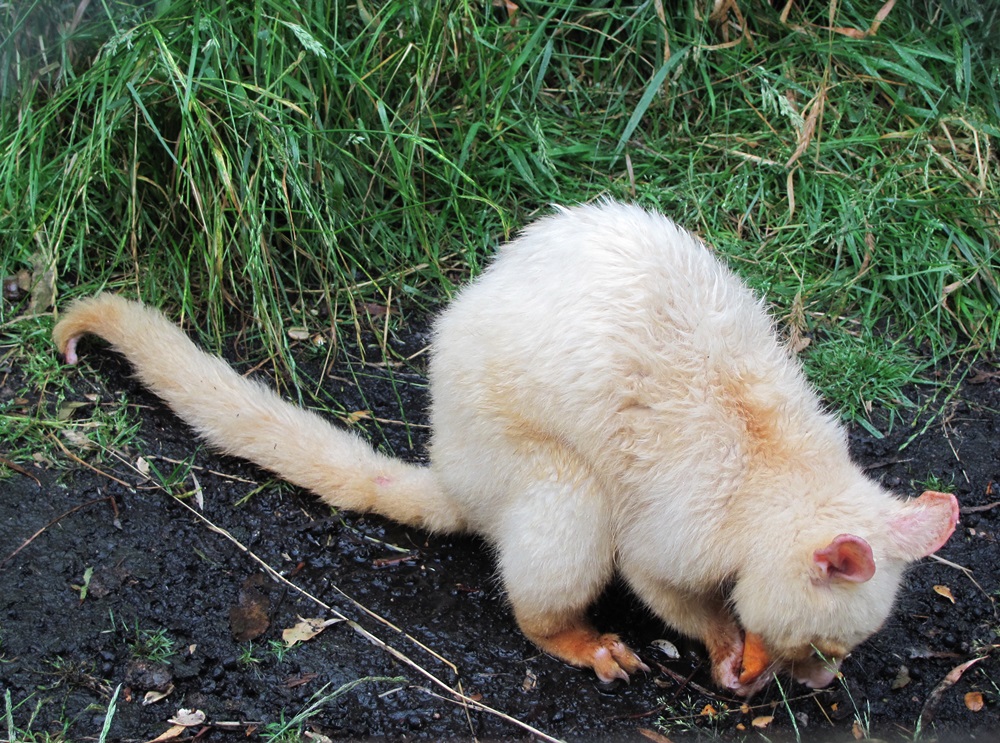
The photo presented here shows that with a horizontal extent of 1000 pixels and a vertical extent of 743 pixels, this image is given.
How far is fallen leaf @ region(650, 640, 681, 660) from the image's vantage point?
3.90 metres

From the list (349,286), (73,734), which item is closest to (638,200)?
(349,286)

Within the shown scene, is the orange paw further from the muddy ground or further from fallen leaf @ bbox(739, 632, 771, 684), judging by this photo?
fallen leaf @ bbox(739, 632, 771, 684)

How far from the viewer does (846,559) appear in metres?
2.97

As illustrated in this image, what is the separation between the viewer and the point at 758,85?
555cm

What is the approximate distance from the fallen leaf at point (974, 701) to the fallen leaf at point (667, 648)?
3.38 feet

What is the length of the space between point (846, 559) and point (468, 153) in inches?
116

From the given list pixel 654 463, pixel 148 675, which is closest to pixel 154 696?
pixel 148 675

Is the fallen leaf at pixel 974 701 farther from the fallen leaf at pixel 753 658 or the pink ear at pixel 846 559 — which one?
the pink ear at pixel 846 559

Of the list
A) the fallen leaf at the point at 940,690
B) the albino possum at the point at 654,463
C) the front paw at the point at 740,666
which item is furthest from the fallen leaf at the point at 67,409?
the fallen leaf at the point at 940,690

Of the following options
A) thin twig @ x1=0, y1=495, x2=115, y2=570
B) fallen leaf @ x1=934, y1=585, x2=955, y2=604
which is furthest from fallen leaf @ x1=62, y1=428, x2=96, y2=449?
fallen leaf @ x1=934, y1=585, x2=955, y2=604

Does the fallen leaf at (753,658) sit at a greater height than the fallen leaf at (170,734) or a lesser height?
greater

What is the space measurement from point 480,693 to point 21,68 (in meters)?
3.45

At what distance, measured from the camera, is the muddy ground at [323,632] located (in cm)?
346

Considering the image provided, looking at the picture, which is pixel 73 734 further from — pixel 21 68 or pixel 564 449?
pixel 21 68
